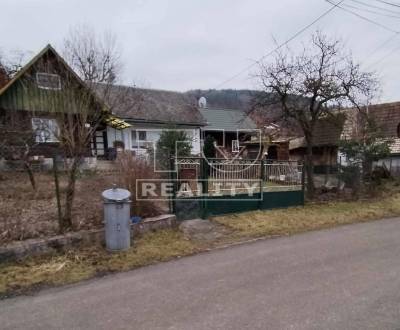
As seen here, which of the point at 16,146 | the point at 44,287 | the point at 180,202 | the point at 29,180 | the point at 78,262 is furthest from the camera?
the point at 16,146

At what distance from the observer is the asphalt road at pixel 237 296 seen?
362 centimetres

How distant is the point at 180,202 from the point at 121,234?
225cm

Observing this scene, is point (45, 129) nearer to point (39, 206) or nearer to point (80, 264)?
point (39, 206)

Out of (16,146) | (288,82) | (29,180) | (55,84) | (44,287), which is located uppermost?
(288,82)

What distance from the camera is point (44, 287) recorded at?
15.5 ft

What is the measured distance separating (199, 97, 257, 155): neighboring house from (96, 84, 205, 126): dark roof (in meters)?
3.11

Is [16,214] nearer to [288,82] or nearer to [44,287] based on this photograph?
[44,287]

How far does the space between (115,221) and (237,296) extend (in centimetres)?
282

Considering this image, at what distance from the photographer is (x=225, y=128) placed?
29875mm

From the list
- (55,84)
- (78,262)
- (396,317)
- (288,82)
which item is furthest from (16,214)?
(288,82)

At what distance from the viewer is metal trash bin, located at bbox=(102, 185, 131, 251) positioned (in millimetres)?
6082

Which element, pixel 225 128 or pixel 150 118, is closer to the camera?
pixel 150 118

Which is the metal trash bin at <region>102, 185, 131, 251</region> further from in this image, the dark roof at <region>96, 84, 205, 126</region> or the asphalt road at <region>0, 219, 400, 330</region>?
the dark roof at <region>96, 84, 205, 126</region>

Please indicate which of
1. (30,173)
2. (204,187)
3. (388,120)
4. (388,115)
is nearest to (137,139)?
(30,173)
